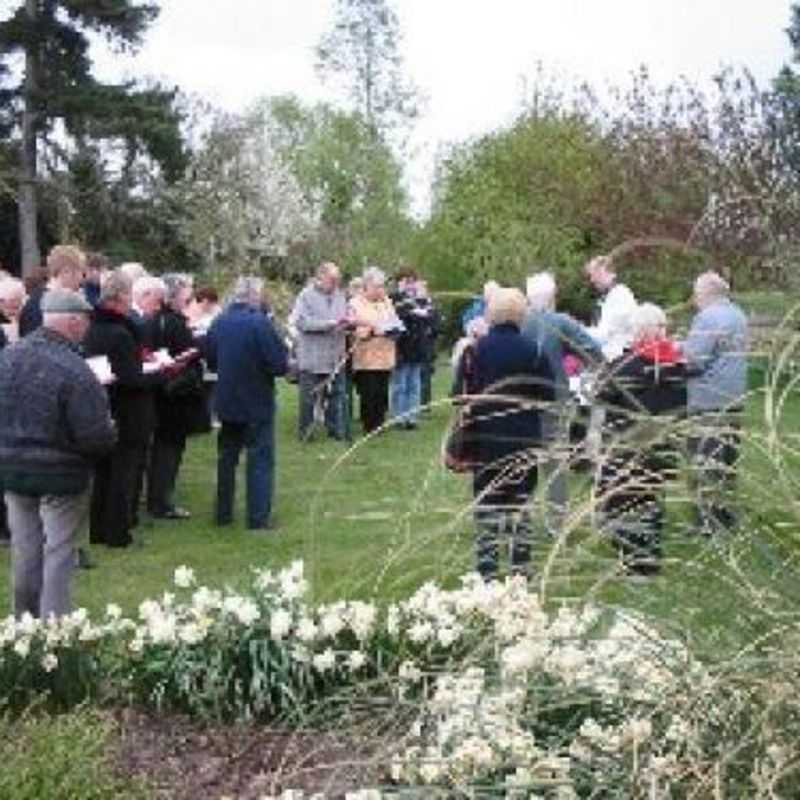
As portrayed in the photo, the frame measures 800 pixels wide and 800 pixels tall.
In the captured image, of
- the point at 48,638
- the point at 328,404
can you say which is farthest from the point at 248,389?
the point at 328,404

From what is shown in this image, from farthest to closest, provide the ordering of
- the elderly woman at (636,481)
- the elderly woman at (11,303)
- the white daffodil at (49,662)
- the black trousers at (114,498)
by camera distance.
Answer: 1. the black trousers at (114,498)
2. the elderly woman at (11,303)
3. the white daffodil at (49,662)
4. the elderly woman at (636,481)

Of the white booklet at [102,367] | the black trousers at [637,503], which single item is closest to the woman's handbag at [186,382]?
the white booklet at [102,367]

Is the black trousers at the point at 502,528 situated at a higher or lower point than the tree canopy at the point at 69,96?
lower

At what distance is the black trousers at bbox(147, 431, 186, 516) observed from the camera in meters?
12.0

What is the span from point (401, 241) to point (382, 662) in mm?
35386

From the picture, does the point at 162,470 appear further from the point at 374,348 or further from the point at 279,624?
the point at 279,624

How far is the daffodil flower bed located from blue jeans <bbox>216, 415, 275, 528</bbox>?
440cm

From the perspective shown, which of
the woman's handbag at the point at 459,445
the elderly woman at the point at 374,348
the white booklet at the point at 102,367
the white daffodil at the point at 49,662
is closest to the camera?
the woman's handbag at the point at 459,445

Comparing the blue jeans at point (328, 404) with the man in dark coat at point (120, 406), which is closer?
the man in dark coat at point (120, 406)

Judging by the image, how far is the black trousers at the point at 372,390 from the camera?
16844 mm

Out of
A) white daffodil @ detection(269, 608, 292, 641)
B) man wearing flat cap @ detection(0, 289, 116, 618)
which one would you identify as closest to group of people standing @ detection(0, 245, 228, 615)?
man wearing flat cap @ detection(0, 289, 116, 618)

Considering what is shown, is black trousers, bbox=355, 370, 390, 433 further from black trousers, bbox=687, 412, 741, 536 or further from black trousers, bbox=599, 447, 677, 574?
black trousers, bbox=687, 412, 741, 536

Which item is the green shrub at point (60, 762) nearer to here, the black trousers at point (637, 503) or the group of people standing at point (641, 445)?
the group of people standing at point (641, 445)

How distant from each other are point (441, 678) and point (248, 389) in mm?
7686
